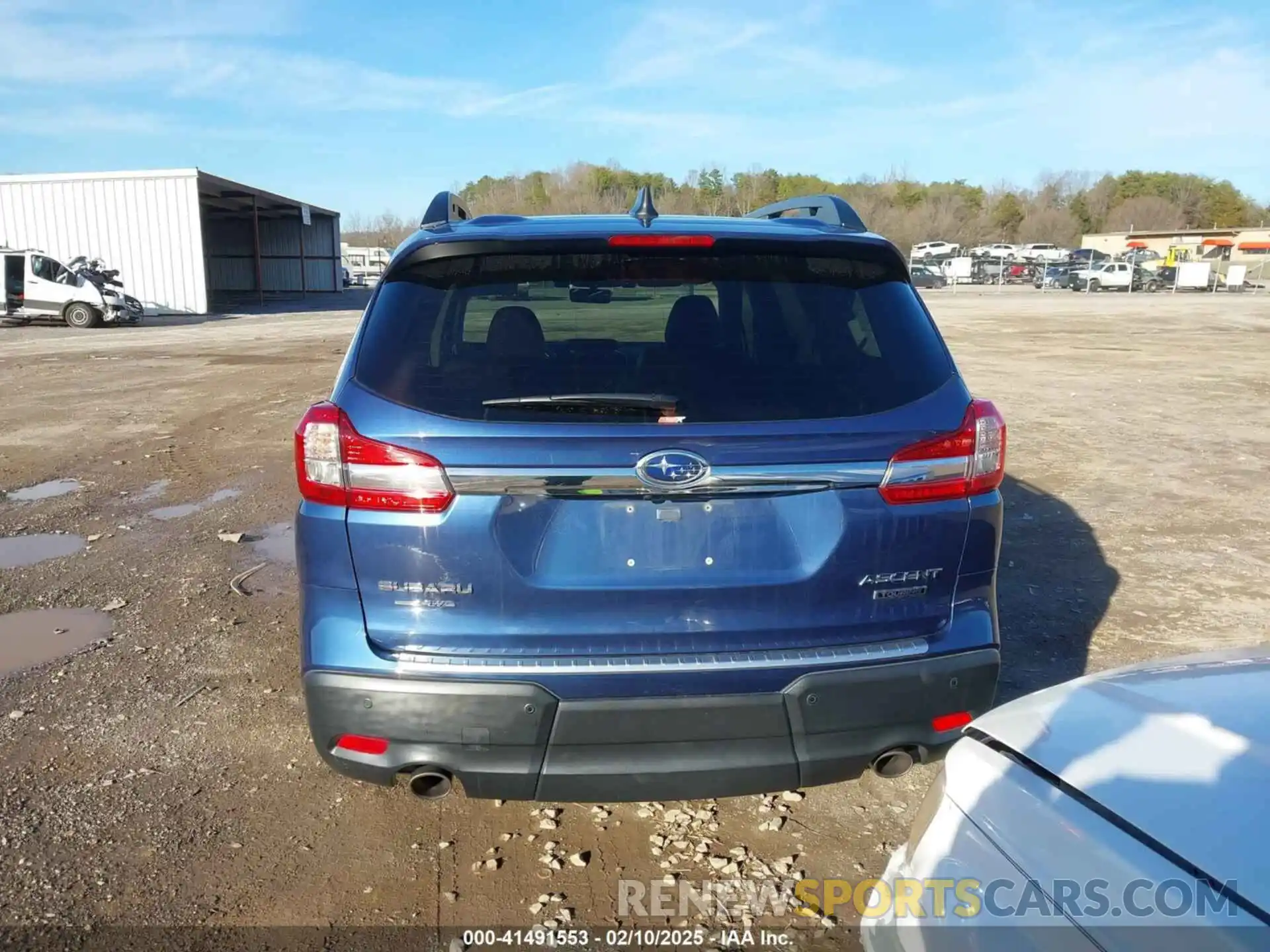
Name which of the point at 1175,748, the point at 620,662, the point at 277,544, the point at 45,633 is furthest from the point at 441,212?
the point at 277,544

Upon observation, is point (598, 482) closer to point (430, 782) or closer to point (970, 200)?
point (430, 782)

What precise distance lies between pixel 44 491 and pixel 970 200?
126 metres

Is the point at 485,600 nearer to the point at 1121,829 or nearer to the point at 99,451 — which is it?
the point at 1121,829

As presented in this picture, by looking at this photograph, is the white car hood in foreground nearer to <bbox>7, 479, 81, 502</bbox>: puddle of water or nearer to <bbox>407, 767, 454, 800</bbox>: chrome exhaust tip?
<bbox>407, 767, 454, 800</bbox>: chrome exhaust tip

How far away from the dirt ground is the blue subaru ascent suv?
52cm

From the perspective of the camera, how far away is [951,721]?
2.58 meters

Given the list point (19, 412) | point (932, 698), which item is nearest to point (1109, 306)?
point (19, 412)

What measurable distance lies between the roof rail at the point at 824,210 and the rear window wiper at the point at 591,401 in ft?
3.42

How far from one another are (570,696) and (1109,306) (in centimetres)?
4125

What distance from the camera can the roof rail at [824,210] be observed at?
125 inches

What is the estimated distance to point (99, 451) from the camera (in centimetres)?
903

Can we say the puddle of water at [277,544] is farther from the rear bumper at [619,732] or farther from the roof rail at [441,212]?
the rear bumper at [619,732]

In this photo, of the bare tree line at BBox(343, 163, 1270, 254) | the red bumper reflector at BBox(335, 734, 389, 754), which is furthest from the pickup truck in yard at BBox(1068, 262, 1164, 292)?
the red bumper reflector at BBox(335, 734, 389, 754)

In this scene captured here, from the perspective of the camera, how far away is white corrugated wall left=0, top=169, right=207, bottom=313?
33.3 metres
